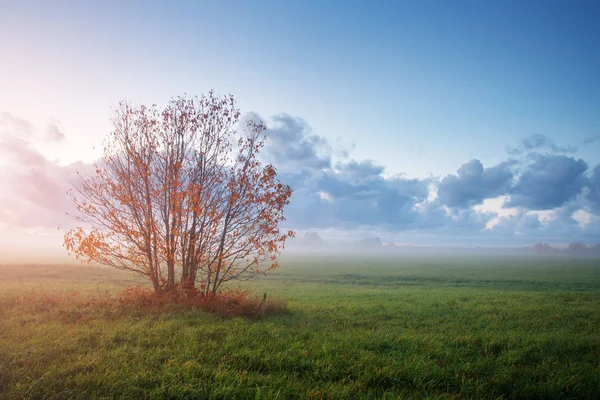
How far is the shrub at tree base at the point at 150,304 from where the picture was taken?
12594 mm

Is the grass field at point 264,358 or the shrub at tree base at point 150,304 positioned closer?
the grass field at point 264,358

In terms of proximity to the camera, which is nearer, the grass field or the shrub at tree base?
the grass field

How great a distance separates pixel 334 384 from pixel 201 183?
1128 centimetres

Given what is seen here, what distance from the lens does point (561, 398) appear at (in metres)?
7.12

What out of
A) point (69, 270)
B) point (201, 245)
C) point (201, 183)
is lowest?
point (69, 270)

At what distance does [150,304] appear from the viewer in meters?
13.6

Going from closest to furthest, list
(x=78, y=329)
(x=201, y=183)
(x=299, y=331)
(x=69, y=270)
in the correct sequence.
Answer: (x=78, y=329)
(x=299, y=331)
(x=201, y=183)
(x=69, y=270)

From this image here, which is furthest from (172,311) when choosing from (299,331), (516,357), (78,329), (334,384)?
(516,357)

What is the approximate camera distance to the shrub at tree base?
12594 millimetres

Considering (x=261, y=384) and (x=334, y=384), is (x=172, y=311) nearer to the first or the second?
(x=261, y=384)

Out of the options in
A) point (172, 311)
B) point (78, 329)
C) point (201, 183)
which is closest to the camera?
point (78, 329)

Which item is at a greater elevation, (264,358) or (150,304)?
(150,304)

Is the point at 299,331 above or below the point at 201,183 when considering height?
below

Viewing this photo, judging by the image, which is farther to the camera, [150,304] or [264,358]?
[150,304]
